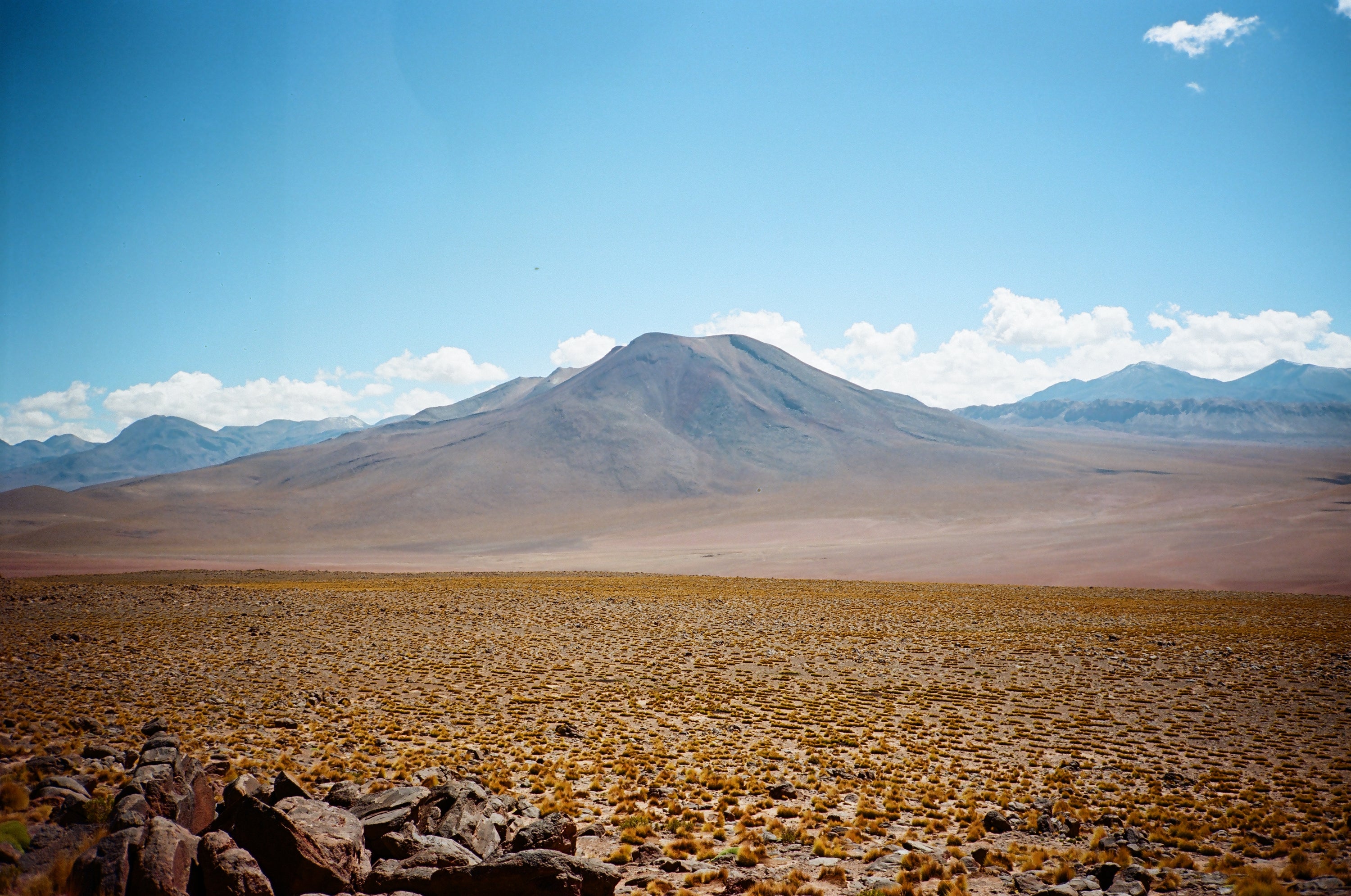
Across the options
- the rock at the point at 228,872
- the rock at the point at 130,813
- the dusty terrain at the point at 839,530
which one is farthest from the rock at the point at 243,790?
the dusty terrain at the point at 839,530

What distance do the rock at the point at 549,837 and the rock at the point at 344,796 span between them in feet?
7.74

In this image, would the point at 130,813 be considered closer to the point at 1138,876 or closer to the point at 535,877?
the point at 535,877

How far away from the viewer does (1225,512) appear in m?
83.6

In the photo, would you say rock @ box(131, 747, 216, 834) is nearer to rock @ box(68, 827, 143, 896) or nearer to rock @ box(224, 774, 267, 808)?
rock @ box(224, 774, 267, 808)

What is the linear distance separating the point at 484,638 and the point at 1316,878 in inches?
823

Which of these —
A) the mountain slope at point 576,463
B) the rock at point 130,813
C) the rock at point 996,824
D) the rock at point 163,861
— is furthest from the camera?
the mountain slope at point 576,463

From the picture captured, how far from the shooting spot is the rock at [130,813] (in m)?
6.23

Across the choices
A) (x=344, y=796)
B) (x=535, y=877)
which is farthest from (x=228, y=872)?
(x=344, y=796)

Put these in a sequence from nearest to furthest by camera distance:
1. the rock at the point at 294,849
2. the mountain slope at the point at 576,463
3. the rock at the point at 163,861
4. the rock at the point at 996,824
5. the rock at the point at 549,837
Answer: the rock at the point at 163,861
the rock at the point at 294,849
the rock at the point at 549,837
the rock at the point at 996,824
the mountain slope at the point at 576,463

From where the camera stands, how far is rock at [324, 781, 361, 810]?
324 inches

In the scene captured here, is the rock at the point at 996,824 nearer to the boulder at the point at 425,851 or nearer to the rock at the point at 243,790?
the boulder at the point at 425,851

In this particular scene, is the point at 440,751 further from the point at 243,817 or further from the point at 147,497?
the point at 147,497

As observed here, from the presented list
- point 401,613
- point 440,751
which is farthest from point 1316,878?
point 401,613

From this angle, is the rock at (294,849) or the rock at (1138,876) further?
the rock at (1138,876)
